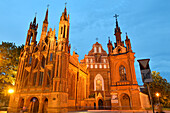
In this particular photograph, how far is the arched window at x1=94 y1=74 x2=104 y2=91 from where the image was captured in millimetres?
42981

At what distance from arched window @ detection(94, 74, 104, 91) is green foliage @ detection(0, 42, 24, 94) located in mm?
26129

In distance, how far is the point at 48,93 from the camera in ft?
83.1

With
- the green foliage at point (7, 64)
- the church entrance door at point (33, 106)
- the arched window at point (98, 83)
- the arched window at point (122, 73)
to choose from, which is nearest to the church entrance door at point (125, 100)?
the arched window at point (122, 73)

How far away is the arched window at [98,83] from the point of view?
42981mm

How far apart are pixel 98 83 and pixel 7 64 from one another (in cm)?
2925

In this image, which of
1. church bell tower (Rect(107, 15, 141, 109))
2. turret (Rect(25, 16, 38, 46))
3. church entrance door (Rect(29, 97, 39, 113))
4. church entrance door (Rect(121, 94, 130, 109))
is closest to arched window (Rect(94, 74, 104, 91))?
church bell tower (Rect(107, 15, 141, 109))

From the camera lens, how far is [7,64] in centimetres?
2983

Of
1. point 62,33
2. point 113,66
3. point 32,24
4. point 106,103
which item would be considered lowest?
point 106,103

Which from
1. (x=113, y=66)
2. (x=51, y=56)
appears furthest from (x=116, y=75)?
(x=51, y=56)

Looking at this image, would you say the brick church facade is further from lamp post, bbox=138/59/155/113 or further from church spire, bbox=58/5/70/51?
lamp post, bbox=138/59/155/113

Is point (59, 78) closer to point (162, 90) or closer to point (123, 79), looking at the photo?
point (123, 79)

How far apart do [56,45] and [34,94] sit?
1226 cm

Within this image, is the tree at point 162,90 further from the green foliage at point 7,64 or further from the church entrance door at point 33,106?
the green foliage at point 7,64

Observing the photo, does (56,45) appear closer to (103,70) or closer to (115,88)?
(115,88)
